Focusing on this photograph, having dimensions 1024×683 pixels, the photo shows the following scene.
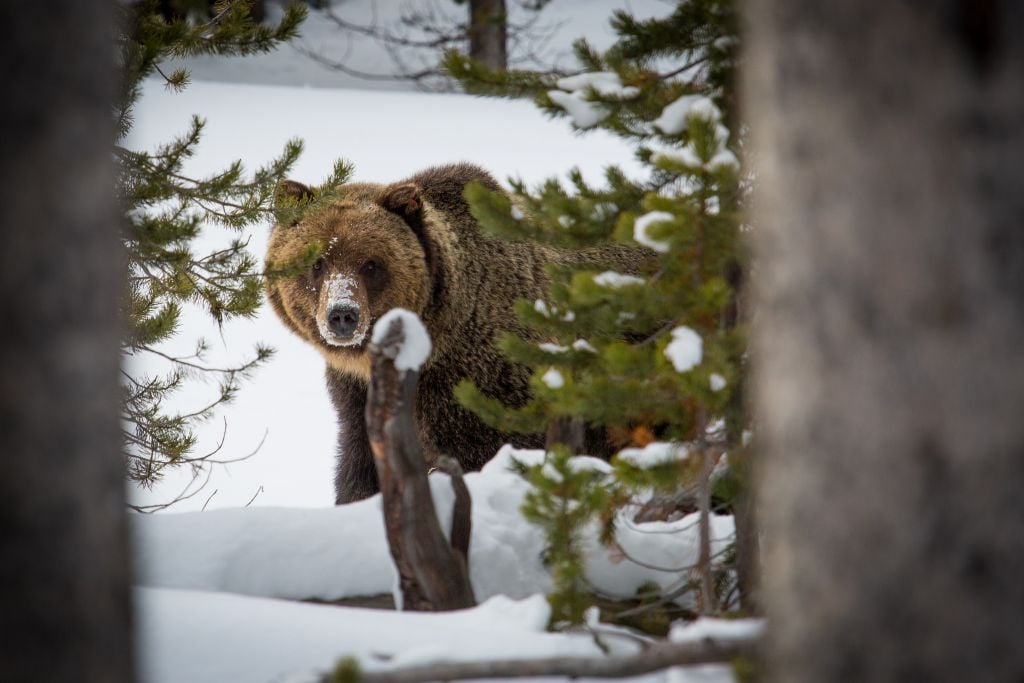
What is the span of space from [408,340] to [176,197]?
1947 mm

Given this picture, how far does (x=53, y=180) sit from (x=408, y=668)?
1.27 m

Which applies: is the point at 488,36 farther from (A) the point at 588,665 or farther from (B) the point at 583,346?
(A) the point at 588,665

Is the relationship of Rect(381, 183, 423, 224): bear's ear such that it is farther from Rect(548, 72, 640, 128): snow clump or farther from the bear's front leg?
Rect(548, 72, 640, 128): snow clump

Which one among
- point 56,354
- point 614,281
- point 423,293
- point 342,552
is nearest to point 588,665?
point 614,281

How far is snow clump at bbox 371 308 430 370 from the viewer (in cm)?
296

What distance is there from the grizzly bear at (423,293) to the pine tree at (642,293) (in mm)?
1961

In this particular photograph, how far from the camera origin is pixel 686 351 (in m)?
2.64

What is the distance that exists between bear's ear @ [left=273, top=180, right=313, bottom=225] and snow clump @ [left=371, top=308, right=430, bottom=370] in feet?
5.39

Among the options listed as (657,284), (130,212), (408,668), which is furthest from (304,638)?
(130,212)

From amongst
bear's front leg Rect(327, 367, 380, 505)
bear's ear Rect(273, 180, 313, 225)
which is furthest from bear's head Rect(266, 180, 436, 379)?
bear's ear Rect(273, 180, 313, 225)

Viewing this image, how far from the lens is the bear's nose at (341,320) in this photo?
16.7 ft

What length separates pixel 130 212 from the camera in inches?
159

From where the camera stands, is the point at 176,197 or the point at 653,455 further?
the point at 176,197

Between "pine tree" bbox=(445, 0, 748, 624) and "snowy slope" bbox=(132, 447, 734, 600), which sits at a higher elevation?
"pine tree" bbox=(445, 0, 748, 624)
